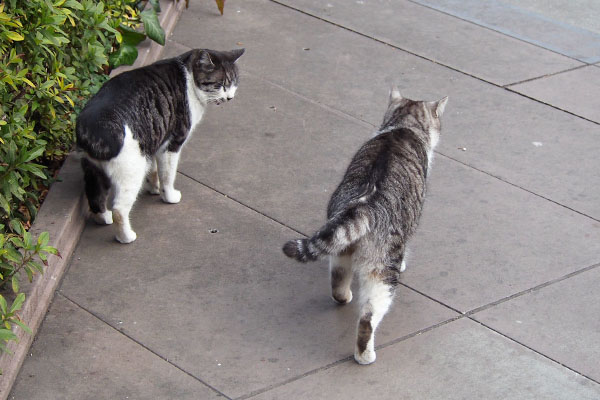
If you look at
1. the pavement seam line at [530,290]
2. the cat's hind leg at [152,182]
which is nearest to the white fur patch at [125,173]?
the cat's hind leg at [152,182]

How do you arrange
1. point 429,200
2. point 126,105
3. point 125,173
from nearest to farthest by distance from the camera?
point 125,173, point 126,105, point 429,200

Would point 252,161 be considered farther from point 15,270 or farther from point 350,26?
point 350,26

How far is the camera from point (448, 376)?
4.84 m

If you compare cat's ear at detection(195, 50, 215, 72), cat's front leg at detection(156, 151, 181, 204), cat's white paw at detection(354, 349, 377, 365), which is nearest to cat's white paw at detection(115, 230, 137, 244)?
cat's front leg at detection(156, 151, 181, 204)

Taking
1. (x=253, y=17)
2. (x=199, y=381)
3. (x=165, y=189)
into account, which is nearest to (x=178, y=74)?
(x=165, y=189)

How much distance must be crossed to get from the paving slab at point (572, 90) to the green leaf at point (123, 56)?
3668 mm

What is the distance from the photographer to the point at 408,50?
8.98m

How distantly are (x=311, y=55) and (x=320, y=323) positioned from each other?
13.5 feet

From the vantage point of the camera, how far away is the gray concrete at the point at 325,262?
4777 millimetres

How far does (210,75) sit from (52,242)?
166 centimetres

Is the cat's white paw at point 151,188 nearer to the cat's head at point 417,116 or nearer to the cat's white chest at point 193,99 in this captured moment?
the cat's white chest at point 193,99

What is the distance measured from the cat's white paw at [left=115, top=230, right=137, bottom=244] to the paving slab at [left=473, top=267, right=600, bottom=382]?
7.67 ft

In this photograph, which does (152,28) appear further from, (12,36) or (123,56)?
(12,36)

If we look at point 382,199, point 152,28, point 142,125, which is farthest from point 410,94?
point 382,199
